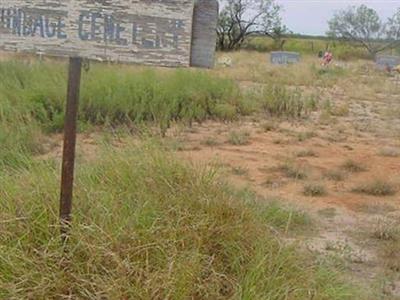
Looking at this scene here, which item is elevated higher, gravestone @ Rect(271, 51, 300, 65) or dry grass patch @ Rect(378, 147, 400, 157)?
gravestone @ Rect(271, 51, 300, 65)

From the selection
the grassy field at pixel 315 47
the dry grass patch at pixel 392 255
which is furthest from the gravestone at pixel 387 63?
the dry grass patch at pixel 392 255

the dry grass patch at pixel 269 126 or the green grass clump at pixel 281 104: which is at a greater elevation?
the green grass clump at pixel 281 104

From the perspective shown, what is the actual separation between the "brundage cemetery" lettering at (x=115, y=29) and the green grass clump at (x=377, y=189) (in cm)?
384

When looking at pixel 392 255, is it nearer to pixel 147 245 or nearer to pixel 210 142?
pixel 147 245

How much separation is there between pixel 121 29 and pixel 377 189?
402cm

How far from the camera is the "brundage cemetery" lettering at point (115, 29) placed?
263 centimetres

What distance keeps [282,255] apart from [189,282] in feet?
1.93

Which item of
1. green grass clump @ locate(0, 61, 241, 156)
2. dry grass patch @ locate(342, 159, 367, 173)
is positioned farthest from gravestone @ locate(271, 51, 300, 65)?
dry grass patch @ locate(342, 159, 367, 173)

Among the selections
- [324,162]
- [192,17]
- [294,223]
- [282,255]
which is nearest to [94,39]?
[192,17]

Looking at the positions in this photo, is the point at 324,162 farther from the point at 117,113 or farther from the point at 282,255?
the point at 282,255

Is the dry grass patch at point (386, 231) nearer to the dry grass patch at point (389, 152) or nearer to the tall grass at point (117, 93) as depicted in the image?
the dry grass patch at point (389, 152)

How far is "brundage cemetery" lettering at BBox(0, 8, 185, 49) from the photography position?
2629mm

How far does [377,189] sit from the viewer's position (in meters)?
5.82

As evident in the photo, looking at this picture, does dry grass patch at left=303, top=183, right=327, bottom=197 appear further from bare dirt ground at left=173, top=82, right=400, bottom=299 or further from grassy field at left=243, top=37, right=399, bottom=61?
grassy field at left=243, top=37, right=399, bottom=61
